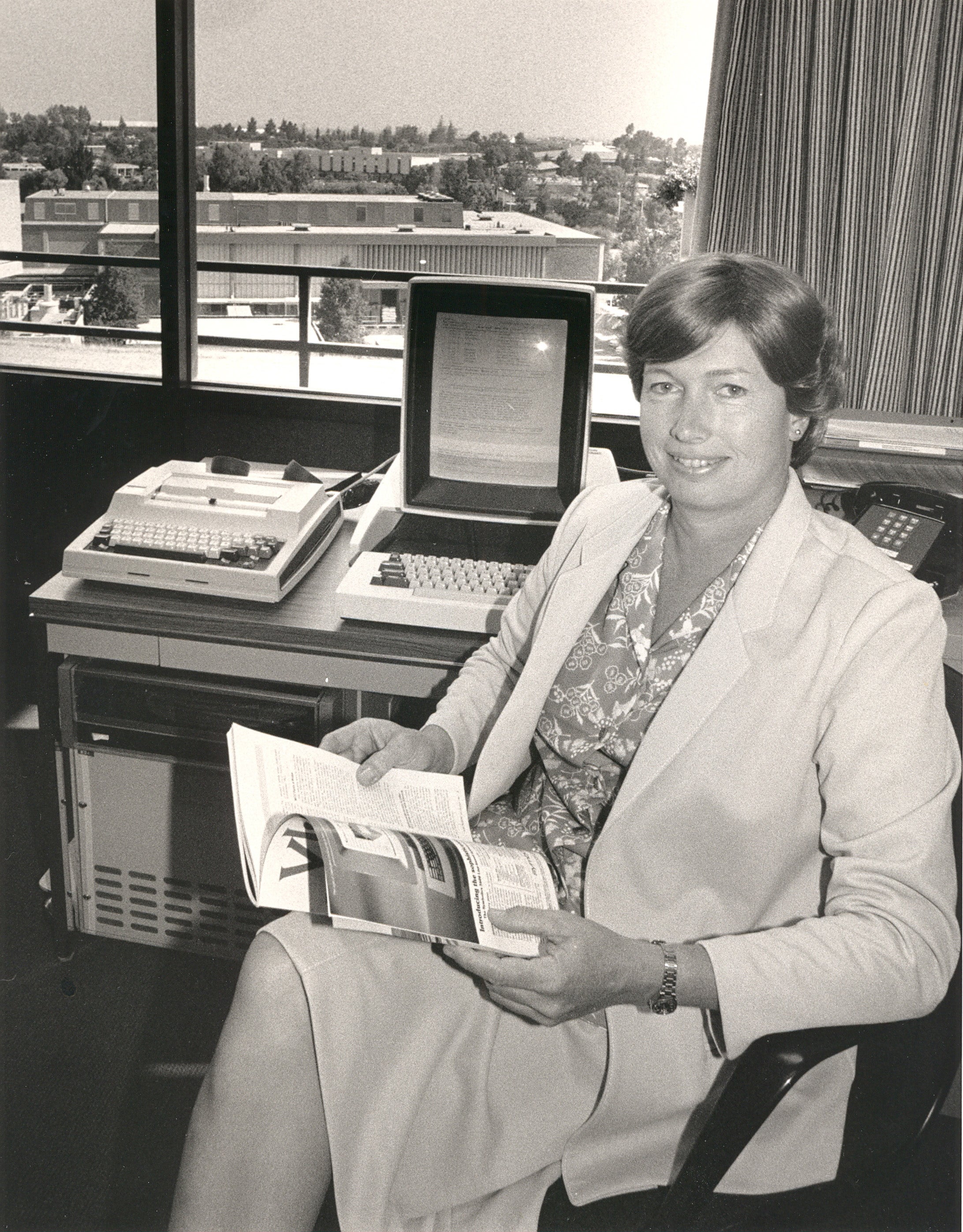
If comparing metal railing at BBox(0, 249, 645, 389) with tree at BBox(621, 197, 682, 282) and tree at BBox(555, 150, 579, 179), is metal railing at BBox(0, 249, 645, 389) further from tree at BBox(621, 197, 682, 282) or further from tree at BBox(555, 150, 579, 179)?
tree at BBox(555, 150, 579, 179)

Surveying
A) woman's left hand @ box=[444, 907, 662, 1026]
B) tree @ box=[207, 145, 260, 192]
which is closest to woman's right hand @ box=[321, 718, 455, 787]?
woman's left hand @ box=[444, 907, 662, 1026]

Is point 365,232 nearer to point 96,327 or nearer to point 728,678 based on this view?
point 96,327

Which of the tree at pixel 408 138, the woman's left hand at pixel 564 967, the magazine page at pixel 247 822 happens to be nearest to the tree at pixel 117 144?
the tree at pixel 408 138

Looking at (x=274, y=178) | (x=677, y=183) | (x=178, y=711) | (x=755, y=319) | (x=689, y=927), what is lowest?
(x=178, y=711)

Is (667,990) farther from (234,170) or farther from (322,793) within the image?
(234,170)

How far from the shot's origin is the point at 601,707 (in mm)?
1336

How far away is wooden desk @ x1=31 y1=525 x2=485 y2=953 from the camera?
165 centimetres

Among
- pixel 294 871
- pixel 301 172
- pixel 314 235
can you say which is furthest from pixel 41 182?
pixel 294 871

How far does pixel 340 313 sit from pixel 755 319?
230 inches

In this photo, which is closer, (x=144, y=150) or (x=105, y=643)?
(x=105, y=643)

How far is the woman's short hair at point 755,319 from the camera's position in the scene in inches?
46.3

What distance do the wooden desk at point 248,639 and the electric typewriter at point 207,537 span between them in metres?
0.03

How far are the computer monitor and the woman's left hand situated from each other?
1.00m

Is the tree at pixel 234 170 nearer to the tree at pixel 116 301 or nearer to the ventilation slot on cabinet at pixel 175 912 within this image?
the tree at pixel 116 301
